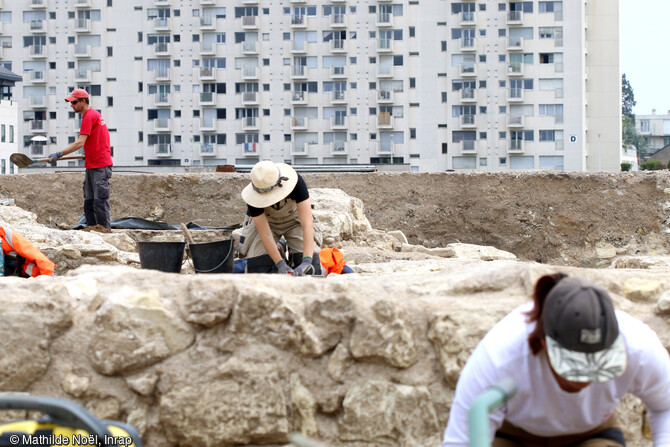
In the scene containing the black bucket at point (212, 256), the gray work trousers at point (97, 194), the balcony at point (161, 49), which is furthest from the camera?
the balcony at point (161, 49)

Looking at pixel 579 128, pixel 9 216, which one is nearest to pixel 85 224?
pixel 9 216

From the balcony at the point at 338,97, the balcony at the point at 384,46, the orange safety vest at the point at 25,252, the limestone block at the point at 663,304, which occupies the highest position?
the balcony at the point at 384,46

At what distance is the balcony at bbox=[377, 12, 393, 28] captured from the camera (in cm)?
4950

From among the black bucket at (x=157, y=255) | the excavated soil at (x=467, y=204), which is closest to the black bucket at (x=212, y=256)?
the black bucket at (x=157, y=255)

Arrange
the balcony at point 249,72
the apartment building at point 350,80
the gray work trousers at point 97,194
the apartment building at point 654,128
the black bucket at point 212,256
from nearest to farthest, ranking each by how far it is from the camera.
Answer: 1. the black bucket at point 212,256
2. the gray work trousers at point 97,194
3. the apartment building at point 350,80
4. the balcony at point 249,72
5. the apartment building at point 654,128

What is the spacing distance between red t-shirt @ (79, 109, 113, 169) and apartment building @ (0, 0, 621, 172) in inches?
1601

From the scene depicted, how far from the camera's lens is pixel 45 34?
52.5 meters

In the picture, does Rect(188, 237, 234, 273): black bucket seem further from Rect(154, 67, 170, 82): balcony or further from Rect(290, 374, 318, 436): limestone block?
Rect(154, 67, 170, 82): balcony

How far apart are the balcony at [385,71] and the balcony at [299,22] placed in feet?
17.6

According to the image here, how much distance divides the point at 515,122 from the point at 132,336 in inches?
1926

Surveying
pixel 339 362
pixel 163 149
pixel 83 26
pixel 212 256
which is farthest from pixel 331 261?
pixel 83 26

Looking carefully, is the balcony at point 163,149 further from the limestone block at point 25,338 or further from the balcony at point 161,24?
the limestone block at point 25,338

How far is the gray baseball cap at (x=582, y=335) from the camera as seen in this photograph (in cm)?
199

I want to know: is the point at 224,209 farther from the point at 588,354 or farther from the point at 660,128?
the point at 660,128
